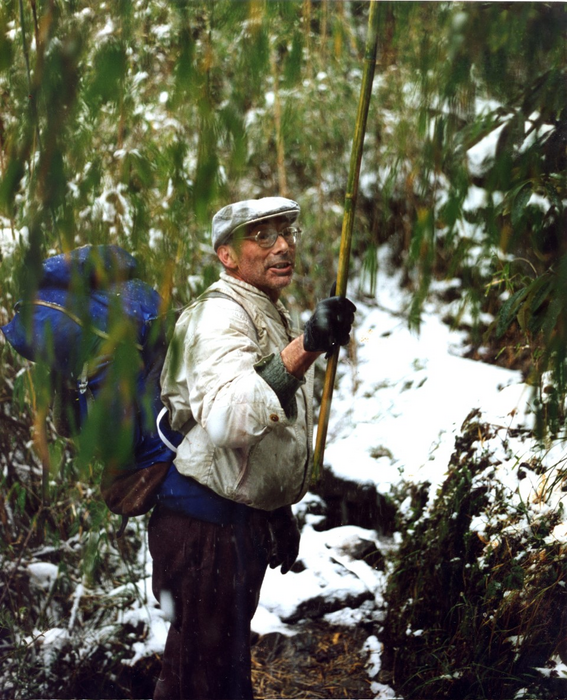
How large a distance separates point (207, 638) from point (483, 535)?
2.32 ft

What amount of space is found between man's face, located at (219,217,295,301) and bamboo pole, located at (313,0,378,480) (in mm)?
277

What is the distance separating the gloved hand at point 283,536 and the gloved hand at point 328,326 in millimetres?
559

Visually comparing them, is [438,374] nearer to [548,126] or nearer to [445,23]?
[548,126]

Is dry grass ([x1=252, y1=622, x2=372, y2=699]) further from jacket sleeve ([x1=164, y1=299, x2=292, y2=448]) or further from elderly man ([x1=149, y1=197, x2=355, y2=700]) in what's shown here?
jacket sleeve ([x1=164, y1=299, x2=292, y2=448])

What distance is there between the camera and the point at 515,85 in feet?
4.00

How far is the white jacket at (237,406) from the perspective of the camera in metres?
1.33

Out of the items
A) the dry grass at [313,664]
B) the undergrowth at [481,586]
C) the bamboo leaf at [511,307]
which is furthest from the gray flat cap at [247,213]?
the dry grass at [313,664]

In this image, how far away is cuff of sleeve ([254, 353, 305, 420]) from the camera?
4.46 ft

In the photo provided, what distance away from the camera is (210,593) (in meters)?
1.62

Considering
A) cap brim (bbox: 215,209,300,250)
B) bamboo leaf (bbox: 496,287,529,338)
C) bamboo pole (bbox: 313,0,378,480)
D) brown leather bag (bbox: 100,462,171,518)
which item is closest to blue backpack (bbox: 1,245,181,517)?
brown leather bag (bbox: 100,462,171,518)

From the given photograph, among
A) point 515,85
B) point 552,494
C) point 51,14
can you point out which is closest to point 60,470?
point 552,494

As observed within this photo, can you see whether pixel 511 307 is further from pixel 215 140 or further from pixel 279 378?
pixel 215 140

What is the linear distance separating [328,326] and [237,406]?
22 cm

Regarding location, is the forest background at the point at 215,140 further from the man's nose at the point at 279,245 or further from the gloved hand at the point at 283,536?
the gloved hand at the point at 283,536
